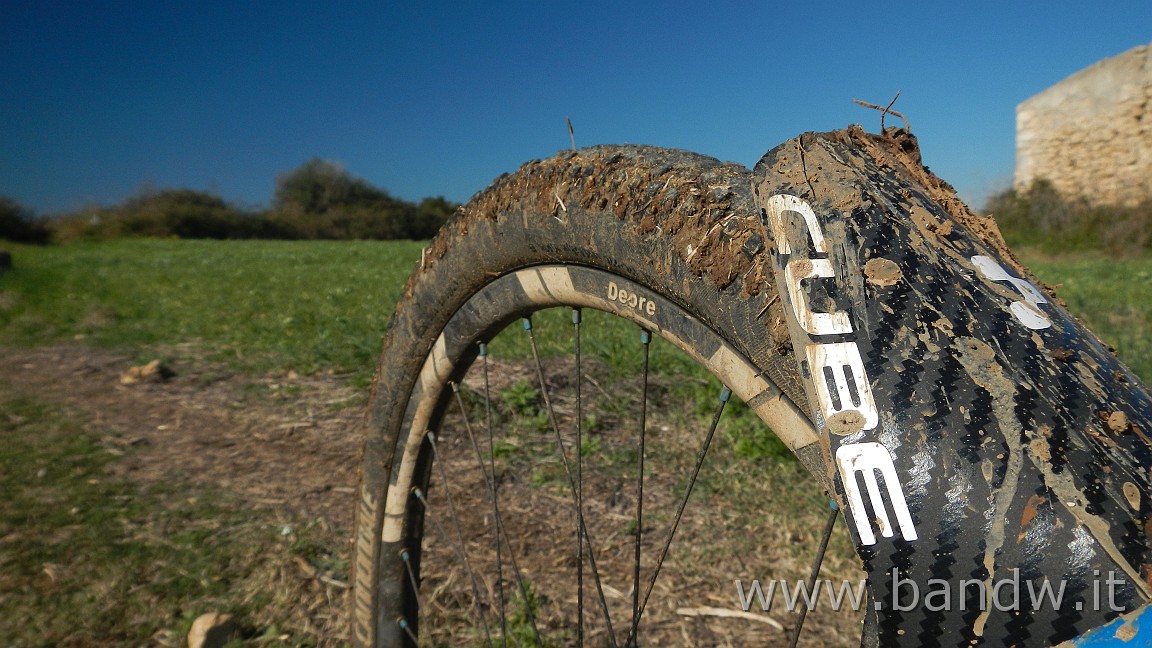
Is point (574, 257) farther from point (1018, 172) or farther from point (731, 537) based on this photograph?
point (1018, 172)

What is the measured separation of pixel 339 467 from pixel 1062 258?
18987 mm

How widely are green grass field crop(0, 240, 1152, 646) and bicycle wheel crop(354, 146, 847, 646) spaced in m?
0.64

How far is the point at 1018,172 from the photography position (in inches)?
845

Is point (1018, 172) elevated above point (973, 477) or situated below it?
above

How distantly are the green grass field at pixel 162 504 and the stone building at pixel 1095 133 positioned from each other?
515 inches

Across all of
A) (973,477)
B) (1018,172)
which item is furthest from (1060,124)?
(973,477)

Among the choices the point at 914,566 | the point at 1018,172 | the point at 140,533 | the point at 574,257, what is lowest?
the point at 140,533

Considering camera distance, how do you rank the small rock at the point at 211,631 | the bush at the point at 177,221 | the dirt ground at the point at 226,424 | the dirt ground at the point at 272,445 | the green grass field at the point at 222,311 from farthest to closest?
the bush at the point at 177,221, the green grass field at the point at 222,311, the dirt ground at the point at 226,424, the dirt ground at the point at 272,445, the small rock at the point at 211,631

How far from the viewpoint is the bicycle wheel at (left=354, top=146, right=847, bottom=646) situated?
0.79 meters

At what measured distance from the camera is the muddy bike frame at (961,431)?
48 cm

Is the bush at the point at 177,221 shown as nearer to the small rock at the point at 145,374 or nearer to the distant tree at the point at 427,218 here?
the distant tree at the point at 427,218

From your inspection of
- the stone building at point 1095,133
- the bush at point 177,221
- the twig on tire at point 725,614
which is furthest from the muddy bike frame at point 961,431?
the bush at point 177,221

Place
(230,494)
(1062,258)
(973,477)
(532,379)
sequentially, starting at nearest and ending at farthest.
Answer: (973,477) → (230,494) → (532,379) → (1062,258)

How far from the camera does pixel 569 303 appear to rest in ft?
3.90
